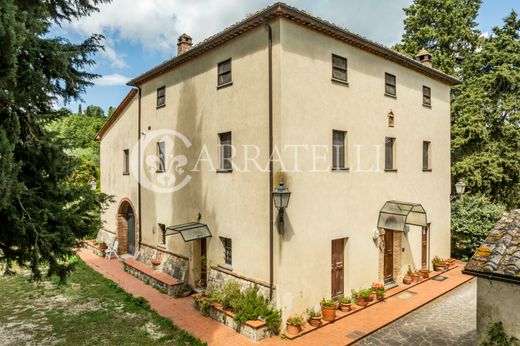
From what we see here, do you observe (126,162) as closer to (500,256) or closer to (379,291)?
(379,291)

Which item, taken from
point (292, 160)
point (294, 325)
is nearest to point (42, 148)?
point (292, 160)

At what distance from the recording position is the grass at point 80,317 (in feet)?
32.5

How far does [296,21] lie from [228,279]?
8.73 meters

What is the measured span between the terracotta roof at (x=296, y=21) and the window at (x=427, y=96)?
0.69 meters

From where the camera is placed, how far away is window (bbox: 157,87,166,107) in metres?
16.0

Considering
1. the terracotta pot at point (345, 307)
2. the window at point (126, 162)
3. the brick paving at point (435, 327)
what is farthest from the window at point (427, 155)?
the window at point (126, 162)

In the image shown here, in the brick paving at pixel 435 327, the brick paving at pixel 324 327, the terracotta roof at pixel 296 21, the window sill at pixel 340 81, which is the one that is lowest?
the brick paving at pixel 435 327

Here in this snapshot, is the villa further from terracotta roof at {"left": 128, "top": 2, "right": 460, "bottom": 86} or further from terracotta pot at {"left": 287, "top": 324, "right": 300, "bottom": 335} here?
terracotta pot at {"left": 287, "top": 324, "right": 300, "bottom": 335}

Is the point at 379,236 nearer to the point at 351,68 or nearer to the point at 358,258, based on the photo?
the point at 358,258

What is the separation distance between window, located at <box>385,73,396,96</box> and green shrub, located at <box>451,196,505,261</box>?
31.5 ft

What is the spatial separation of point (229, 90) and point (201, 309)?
7.58 m

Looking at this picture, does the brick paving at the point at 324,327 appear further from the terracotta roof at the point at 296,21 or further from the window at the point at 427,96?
the terracotta roof at the point at 296,21

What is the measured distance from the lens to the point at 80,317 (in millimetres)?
11477

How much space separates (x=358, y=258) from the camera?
12602 mm
